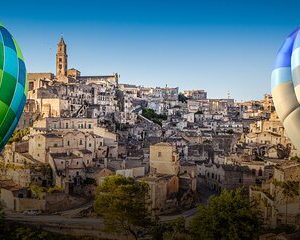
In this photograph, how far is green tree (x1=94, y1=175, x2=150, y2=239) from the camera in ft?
88.6

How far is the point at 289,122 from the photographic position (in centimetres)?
1816

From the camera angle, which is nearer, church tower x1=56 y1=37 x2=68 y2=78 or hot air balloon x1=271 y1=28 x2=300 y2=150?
hot air balloon x1=271 y1=28 x2=300 y2=150

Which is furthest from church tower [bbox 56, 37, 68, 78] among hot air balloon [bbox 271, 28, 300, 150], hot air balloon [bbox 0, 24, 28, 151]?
hot air balloon [bbox 271, 28, 300, 150]

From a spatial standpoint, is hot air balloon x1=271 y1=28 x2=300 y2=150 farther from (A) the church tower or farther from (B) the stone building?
(A) the church tower

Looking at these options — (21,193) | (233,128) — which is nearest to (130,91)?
(233,128)

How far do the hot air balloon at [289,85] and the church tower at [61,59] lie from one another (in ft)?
215

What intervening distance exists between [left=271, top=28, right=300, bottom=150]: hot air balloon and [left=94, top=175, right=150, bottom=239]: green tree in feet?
37.4

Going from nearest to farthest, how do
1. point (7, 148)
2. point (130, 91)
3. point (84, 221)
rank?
point (84, 221), point (7, 148), point (130, 91)

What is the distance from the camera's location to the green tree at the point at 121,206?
27016 mm

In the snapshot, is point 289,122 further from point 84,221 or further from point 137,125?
point 137,125

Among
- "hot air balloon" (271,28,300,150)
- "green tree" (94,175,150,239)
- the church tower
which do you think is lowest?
"green tree" (94,175,150,239)

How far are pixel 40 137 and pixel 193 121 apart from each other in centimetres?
3803

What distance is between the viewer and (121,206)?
2714 centimetres

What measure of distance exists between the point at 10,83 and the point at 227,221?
11073mm
